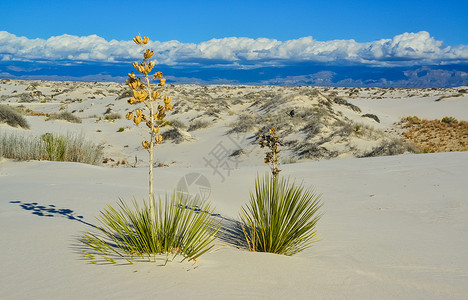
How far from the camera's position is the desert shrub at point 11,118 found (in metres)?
15.3

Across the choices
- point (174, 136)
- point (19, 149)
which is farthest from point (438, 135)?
point (19, 149)

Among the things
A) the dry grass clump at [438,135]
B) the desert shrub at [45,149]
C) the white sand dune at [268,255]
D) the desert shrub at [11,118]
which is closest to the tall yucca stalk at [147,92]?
the white sand dune at [268,255]

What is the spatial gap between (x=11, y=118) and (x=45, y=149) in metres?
9.08

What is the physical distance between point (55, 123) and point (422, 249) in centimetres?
1971

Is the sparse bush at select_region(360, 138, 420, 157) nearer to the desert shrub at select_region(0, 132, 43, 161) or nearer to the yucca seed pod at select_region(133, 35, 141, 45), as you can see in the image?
the desert shrub at select_region(0, 132, 43, 161)

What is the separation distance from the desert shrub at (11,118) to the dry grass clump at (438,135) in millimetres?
17564

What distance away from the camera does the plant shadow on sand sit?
145 inches

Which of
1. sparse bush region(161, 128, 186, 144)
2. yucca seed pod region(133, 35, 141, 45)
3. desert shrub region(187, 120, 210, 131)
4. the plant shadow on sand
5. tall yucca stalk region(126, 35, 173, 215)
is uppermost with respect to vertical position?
yucca seed pod region(133, 35, 141, 45)

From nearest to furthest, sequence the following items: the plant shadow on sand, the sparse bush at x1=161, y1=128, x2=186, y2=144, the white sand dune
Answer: the white sand dune, the plant shadow on sand, the sparse bush at x1=161, y1=128, x2=186, y2=144

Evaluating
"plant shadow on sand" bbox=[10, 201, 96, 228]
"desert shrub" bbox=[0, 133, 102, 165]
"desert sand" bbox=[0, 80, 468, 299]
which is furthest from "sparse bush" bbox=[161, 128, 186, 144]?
"plant shadow on sand" bbox=[10, 201, 96, 228]

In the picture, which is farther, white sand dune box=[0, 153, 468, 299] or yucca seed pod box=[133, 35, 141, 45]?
yucca seed pod box=[133, 35, 141, 45]

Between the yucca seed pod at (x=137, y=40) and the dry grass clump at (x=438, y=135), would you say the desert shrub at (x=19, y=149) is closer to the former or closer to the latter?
the yucca seed pod at (x=137, y=40)

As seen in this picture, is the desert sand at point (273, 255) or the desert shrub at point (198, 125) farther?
the desert shrub at point (198, 125)

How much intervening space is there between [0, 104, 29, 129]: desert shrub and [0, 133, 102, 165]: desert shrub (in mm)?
7836
